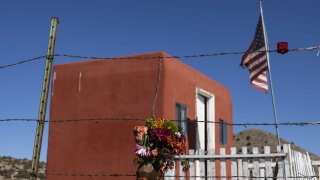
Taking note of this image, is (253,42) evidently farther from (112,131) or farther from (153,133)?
(153,133)

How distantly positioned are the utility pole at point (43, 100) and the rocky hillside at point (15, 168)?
27.5 meters

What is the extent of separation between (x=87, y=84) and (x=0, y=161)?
105ft

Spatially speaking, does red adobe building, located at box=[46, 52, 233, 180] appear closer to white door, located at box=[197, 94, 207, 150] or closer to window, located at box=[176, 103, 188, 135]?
window, located at box=[176, 103, 188, 135]

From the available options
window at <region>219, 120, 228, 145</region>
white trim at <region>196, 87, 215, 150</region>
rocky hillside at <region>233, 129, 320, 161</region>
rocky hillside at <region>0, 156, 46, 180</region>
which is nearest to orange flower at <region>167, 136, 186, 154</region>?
white trim at <region>196, 87, 215, 150</region>

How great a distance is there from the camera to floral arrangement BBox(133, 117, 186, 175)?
6469 mm

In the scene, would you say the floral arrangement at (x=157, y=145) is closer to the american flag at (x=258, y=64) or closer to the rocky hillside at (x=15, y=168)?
the american flag at (x=258, y=64)

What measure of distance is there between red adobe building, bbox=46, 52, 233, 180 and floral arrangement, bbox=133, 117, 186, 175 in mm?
6105

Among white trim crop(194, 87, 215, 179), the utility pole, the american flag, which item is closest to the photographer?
the utility pole

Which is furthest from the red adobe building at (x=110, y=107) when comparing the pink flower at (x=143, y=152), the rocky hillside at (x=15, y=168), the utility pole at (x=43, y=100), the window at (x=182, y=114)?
the rocky hillside at (x=15, y=168)

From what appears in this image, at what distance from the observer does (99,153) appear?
44.3 ft

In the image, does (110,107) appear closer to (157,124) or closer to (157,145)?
(157,124)

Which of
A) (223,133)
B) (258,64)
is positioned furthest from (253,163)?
(223,133)

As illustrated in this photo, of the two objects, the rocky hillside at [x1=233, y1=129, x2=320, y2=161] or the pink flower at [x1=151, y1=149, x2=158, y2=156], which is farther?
the rocky hillside at [x1=233, y1=129, x2=320, y2=161]

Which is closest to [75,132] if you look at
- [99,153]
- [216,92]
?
[99,153]
